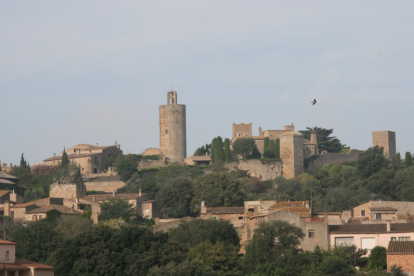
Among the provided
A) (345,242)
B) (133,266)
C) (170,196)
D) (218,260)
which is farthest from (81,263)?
(170,196)

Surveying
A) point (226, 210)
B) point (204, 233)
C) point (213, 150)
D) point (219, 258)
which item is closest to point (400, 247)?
point (219, 258)

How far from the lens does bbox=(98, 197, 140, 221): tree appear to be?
59.0 meters

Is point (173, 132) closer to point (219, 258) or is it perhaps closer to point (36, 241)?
point (36, 241)

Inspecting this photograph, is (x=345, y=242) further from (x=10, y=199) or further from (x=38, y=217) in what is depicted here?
(x=10, y=199)

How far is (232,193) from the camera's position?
209 ft

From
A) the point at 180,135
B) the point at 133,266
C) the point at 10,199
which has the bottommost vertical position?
the point at 133,266

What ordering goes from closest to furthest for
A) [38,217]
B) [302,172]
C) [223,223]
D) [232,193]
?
[223,223] → [38,217] → [232,193] → [302,172]

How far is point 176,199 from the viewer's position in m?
64.6

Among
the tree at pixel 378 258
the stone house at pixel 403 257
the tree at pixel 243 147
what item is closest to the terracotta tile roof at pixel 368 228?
the tree at pixel 378 258

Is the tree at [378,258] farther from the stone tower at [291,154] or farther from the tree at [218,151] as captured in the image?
the tree at [218,151]

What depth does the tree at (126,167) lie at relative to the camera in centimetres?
7388

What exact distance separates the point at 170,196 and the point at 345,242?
21.8 m

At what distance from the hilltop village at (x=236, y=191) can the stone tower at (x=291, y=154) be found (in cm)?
9

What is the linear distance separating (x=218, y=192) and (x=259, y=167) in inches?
575
